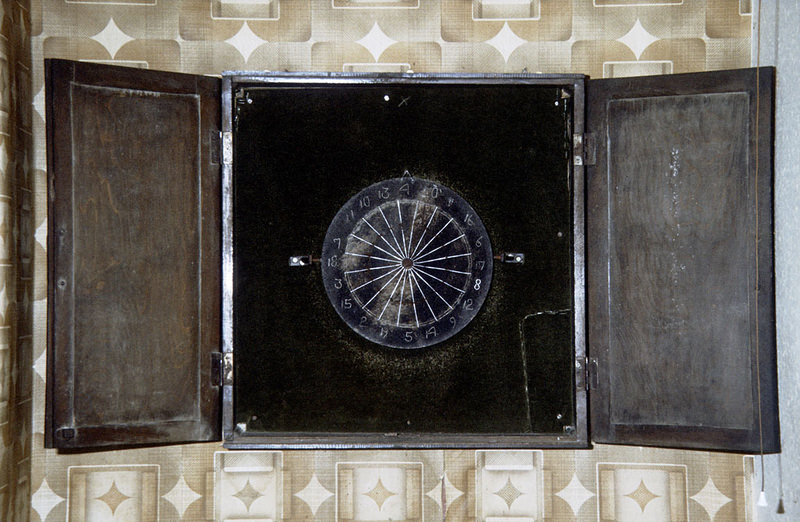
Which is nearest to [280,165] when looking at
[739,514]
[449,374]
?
[449,374]

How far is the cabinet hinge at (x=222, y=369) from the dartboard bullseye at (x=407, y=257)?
41cm

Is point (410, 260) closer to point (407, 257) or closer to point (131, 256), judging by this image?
point (407, 257)

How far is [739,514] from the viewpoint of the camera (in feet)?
6.94

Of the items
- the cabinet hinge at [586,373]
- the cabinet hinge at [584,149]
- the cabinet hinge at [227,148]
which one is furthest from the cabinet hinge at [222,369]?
the cabinet hinge at [584,149]

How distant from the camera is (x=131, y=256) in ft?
6.12

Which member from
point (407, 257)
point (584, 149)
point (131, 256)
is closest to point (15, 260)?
point (131, 256)

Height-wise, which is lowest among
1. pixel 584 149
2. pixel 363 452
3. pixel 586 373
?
pixel 363 452

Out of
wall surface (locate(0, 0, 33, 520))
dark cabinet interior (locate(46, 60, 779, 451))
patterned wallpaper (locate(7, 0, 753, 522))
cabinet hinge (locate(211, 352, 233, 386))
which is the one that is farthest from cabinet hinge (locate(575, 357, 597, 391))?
wall surface (locate(0, 0, 33, 520))

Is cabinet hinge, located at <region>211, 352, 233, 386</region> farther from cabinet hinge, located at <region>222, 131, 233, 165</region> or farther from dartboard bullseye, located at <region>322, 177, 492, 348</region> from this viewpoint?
cabinet hinge, located at <region>222, 131, 233, 165</region>

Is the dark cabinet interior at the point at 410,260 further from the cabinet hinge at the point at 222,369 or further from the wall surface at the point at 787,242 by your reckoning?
the wall surface at the point at 787,242

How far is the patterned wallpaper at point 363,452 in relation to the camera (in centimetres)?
212

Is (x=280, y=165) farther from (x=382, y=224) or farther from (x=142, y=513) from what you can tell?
(x=142, y=513)

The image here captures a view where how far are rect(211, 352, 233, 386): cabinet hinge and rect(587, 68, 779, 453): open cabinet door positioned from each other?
123 centimetres

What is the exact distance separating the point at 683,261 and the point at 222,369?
5.14 ft
